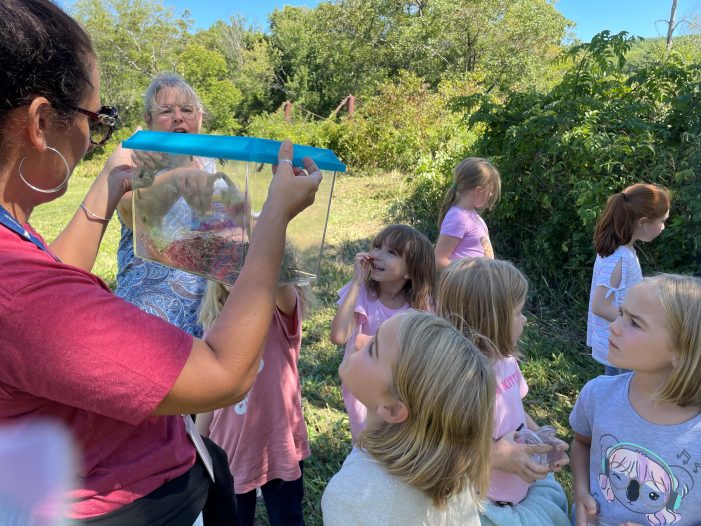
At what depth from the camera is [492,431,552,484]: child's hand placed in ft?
4.68

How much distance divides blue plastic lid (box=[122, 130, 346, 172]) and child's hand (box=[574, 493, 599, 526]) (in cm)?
132

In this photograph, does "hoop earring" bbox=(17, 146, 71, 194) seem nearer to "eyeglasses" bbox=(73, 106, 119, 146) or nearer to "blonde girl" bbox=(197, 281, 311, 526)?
"eyeglasses" bbox=(73, 106, 119, 146)

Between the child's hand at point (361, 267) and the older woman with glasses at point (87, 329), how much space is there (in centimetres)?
128

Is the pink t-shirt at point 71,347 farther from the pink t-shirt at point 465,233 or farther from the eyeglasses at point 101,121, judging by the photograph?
the pink t-shirt at point 465,233

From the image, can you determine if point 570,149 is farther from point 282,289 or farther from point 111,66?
point 111,66

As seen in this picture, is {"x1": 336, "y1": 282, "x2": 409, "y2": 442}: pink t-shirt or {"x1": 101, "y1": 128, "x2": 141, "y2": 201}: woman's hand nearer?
{"x1": 101, "y1": 128, "x2": 141, "y2": 201}: woman's hand

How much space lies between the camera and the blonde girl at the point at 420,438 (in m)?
1.21

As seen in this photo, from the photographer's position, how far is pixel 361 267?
7.90ft

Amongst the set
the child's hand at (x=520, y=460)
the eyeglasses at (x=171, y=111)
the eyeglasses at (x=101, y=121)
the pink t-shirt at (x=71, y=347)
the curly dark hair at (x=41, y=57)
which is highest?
the eyeglasses at (x=171, y=111)

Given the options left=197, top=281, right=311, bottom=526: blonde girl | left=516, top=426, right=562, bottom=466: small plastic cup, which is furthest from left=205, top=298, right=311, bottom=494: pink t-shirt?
left=516, top=426, right=562, bottom=466: small plastic cup

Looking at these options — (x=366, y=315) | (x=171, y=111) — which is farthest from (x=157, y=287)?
(x=366, y=315)

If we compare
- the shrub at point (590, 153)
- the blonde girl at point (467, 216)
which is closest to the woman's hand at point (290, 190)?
the blonde girl at point (467, 216)

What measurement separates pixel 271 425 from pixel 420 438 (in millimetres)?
984

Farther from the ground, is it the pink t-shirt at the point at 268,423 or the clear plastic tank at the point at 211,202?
the clear plastic tank at the point at 211,202
